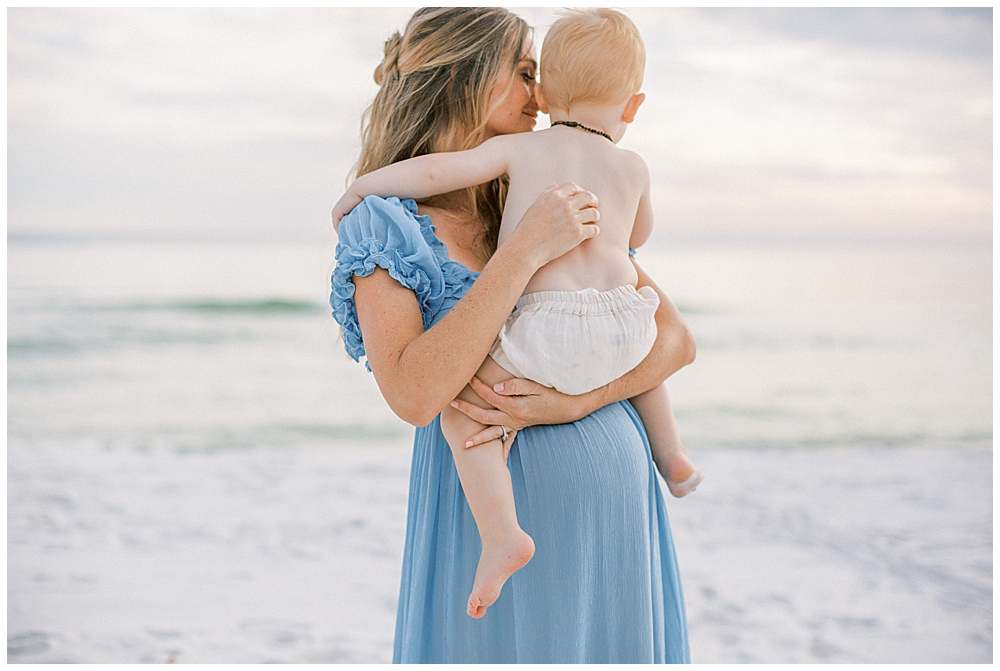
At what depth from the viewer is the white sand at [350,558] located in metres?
4.00

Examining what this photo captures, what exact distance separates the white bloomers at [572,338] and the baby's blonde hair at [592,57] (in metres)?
0.46

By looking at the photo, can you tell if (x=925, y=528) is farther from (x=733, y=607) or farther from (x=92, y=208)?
(x=92, y=208)

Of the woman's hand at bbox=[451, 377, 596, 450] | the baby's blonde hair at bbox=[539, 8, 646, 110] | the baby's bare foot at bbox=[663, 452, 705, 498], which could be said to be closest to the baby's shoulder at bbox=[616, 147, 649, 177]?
the baby's blonde hair at bbox=[539, 8, 646, 110]

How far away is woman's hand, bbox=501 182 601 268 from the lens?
1431 millimetres

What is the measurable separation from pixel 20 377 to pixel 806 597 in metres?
10.4

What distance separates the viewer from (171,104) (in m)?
12.9

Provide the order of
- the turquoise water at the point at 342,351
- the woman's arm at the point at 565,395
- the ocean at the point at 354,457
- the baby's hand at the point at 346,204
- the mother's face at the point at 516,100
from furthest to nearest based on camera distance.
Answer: the turquoise water at the point at 342,351, the ocean at the point at 354,457, the mother's face at the point at 516,100, the baby's hand at the point at 346,204, the woman's arm at the point at 565,395

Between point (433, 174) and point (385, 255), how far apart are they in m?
0.23

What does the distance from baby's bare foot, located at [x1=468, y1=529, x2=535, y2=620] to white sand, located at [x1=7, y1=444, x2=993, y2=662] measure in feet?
9.30

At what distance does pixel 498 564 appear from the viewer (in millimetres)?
1377

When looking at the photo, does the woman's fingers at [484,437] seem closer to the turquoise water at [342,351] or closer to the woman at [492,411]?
the woman at [492,411]

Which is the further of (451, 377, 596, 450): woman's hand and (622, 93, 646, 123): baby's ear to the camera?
(622, 93, 646, 123): baby's ear

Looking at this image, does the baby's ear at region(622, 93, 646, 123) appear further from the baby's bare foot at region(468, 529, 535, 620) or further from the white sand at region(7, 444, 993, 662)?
the white sand at region(7, 444, 993, 662)

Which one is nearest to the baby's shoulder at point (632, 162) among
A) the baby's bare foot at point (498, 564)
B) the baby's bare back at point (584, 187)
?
the baby's bare back at point (584, 187)
